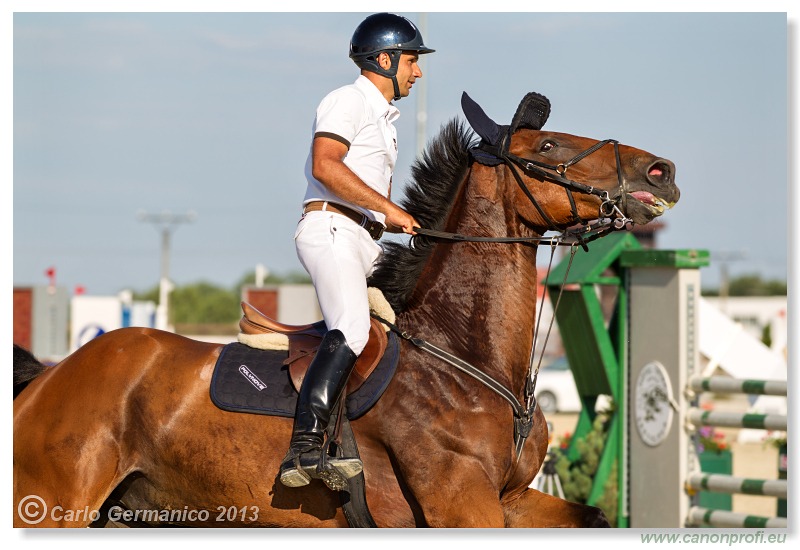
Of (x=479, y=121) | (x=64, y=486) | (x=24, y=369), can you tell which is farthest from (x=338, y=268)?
(x=24, y=369)

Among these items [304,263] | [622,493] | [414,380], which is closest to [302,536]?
[414,380]

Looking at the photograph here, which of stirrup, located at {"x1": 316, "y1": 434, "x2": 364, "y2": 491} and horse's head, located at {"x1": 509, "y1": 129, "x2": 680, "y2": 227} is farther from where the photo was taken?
horse's head, located at {"x1": 509, "y1": 129, "x2": 680, "y2": 227}

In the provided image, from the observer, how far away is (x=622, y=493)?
9.07 m

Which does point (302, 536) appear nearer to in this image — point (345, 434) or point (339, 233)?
point (345, 434)

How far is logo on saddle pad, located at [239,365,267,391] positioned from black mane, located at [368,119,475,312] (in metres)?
0.75

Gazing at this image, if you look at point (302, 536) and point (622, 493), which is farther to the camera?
point (622, 493)

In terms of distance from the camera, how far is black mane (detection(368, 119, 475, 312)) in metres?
5.31

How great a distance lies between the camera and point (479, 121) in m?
5.19

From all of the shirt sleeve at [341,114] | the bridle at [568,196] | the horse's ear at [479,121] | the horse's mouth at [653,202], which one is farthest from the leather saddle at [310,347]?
the horse's mouth at [653,202]

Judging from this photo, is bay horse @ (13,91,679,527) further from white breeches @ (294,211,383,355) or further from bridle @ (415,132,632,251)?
white breeches @ (294,211,383,355)

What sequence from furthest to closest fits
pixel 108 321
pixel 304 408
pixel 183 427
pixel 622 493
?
pixel 108 321 → pixel 622 493 → pixel 183 427 → pixel 304 408

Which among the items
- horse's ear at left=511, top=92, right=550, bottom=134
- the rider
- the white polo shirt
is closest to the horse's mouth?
horse's ear at left=511, top=92, right=550, bottom=134
